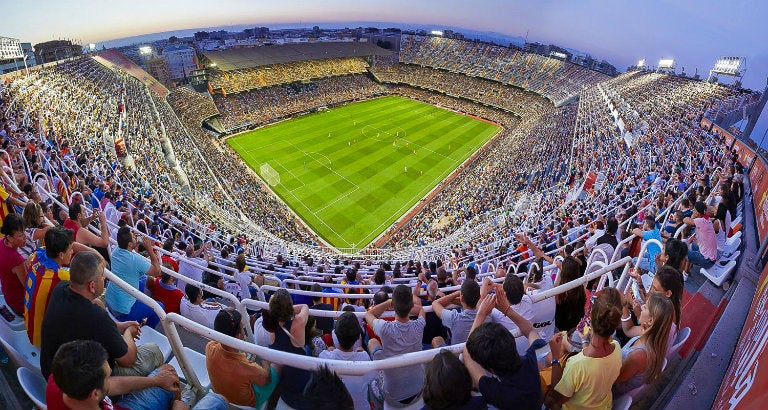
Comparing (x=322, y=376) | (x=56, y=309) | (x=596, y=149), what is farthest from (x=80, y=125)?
(x=596, y=149)

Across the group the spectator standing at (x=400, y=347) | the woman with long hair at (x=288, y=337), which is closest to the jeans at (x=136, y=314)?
the woman with long hair at (x=288, y=337)

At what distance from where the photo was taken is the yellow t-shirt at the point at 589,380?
279 centimetres

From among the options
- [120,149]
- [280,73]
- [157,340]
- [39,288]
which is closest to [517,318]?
[157,340]

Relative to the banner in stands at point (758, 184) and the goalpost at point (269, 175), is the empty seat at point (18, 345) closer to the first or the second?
the banner in stands at point (758, 184)

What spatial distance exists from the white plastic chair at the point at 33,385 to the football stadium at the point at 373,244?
0.8 inches

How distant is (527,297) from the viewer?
3885 millimetres

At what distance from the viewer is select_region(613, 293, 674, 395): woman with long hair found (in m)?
3.06

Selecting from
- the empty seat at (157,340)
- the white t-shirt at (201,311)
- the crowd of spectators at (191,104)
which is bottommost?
the white t-shirt at (201,311)

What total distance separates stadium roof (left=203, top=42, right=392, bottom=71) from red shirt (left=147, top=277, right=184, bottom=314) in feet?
184

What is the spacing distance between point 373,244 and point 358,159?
15244 mm

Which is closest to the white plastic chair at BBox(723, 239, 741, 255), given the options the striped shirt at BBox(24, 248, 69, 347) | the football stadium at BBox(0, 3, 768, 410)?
the football stadium at BBox(0, 3, 768, 410)

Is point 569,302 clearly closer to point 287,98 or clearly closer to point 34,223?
point 34,223

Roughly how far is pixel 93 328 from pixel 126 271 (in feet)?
7.51

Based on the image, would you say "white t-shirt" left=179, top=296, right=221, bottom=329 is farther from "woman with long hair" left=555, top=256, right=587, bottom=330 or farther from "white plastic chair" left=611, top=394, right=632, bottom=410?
"white plastic chair" left=611, top=394, right=632, bottom=410
